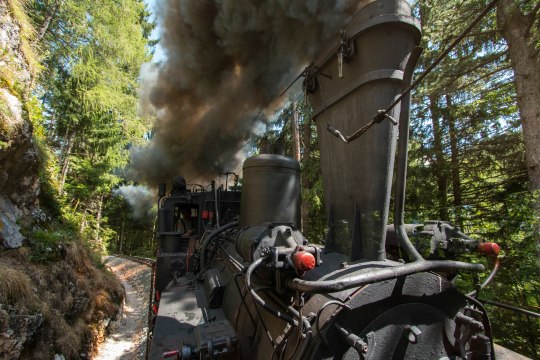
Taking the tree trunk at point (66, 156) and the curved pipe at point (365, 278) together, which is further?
the tree trunk at point (66, 156)

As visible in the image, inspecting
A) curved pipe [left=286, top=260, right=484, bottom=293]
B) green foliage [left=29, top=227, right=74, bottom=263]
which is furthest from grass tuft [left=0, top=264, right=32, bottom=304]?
curved pipe [left=286, top=260, right=484, bottom=293]

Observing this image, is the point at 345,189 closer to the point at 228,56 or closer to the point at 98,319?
the point at 228,56

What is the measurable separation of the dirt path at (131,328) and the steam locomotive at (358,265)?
4831 millimetres

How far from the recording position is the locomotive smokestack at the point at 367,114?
2.29 m

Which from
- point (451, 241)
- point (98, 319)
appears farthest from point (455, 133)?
point (98, 319)

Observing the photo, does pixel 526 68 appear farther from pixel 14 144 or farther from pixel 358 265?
pixel 14 144

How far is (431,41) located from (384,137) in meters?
6.05

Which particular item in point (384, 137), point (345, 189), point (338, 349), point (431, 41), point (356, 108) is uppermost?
point (431, 41)

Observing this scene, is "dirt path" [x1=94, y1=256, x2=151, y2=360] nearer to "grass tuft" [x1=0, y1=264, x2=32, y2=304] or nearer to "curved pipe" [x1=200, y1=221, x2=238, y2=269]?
"grass tuft" [x1=0, y1=264, x2=32, y2=304]

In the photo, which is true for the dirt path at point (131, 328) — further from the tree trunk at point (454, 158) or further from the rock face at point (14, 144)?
the tree trunk at point (454, 158)

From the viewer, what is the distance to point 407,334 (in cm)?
192

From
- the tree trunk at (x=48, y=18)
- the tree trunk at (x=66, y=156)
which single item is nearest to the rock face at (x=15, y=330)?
the tree trunk at (x=48, y=18)

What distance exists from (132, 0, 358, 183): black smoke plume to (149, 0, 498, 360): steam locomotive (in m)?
0.59

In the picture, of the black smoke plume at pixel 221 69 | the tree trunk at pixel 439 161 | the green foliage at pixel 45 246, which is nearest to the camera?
the black smoke plume at pixel 221 69
